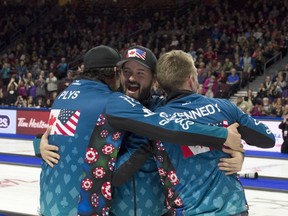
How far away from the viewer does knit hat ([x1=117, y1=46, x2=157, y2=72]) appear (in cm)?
321

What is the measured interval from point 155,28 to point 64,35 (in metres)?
5.10

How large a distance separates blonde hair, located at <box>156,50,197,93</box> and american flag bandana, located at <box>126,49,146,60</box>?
0.20m

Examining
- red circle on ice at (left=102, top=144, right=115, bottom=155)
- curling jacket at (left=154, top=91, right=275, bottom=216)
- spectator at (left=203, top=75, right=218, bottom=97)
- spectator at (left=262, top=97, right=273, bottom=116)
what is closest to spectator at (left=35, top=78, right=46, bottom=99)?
spectator at (left=203, top=75, right=218, bottom=97)

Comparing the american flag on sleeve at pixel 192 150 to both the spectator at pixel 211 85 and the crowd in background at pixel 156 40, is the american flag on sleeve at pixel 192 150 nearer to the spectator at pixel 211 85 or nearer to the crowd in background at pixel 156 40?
the crowd in background at pixel 156 40

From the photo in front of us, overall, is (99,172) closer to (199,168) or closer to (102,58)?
(199,168)

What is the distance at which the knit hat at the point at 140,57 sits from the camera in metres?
3.21

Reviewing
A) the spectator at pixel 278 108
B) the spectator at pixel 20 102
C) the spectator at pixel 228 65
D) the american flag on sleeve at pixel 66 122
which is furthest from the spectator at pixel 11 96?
the american flag on sleeve at pixel 66 122

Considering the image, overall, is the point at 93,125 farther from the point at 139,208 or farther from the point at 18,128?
the point at 18,128

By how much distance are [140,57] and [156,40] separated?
74.0 ft

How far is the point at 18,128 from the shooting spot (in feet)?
64.1

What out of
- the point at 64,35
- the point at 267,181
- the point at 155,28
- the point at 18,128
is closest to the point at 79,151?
the point at 267,181

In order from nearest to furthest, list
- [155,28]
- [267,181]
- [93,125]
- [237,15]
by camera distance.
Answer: [93,125], [267,181], [237,15], [155,28]

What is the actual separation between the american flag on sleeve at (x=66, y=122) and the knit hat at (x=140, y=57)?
1.24 ft

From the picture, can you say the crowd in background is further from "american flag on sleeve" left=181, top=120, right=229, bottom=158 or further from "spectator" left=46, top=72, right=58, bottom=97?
"american flag on sleeve" left=181, top=120, right=229, bottom=158
